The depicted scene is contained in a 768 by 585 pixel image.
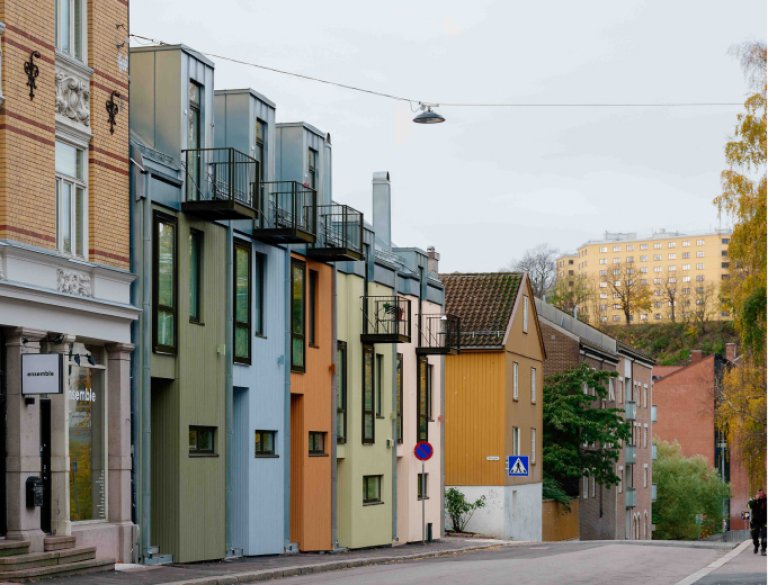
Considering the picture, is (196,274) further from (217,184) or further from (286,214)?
(286,214)

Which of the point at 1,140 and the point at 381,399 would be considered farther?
the point at 381,399

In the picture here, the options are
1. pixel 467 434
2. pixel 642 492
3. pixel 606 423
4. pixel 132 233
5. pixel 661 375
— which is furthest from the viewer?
pixel 661 375

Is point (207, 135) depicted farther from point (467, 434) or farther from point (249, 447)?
point (467, 434)

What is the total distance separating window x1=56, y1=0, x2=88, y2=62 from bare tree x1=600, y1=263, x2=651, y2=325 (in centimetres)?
12445

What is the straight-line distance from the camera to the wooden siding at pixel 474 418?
1922 inches

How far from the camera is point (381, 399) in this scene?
37.4m

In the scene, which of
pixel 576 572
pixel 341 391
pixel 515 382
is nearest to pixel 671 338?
pixel 515 382

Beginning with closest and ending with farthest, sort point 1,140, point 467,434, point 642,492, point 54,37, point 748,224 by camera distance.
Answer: point 1,140
point 54,37
point 748,224
point 467,434
point 642,492

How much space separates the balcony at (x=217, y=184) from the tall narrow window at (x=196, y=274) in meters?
0.48

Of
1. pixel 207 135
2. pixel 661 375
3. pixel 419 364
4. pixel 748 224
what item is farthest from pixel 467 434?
pixel 661 375

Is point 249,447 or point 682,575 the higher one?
point 249,447

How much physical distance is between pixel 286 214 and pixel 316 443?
5.70m

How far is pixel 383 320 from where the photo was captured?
36125 mm

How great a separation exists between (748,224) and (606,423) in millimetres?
21462
